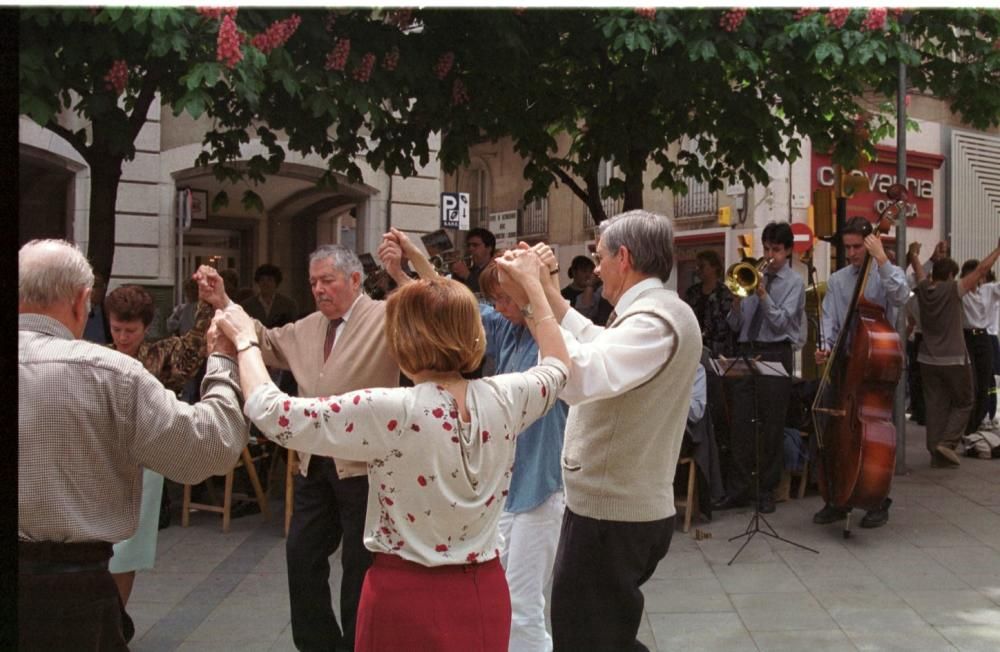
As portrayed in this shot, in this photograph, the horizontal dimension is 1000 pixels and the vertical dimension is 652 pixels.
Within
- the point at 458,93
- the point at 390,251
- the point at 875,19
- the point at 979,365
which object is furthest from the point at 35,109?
the point at 979,365

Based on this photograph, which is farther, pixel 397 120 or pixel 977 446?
pixel 977 446

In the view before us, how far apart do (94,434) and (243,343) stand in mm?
422

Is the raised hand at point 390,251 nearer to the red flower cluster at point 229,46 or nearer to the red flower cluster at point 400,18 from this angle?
the red flower cluster at point 229,46

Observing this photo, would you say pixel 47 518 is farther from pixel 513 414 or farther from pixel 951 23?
pixel 951 23

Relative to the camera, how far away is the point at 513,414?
9.22ft

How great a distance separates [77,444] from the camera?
2488 mm

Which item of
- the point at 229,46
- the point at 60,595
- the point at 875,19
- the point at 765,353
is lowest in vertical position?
the point at 60,595

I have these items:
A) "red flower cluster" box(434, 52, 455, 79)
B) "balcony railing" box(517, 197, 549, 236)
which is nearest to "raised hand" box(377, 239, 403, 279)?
"red flower cluster" box(434, 52, 455, 79)

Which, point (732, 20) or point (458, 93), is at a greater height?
point (732, 20)

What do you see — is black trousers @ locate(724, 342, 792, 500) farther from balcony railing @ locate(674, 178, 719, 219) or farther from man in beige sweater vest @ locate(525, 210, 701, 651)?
balcony railing @ locate(674, 178, 719, 219)

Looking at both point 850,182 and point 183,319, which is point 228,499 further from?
point 850,182

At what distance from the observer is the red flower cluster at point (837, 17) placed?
759 cm

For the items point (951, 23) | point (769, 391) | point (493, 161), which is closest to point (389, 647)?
point (769, 391)

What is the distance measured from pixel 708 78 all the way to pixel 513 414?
6.19 metres
